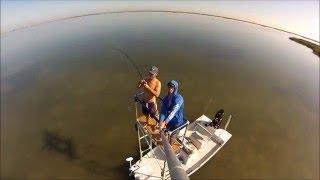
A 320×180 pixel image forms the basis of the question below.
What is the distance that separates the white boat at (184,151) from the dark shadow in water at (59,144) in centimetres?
466

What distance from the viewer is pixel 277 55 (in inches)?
1172

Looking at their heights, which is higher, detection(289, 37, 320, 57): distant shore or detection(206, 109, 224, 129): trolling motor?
detection(289, 37, 320, 57): distant shore

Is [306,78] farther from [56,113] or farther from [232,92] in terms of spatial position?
[56,113]

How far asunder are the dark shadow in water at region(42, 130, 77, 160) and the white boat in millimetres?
4659

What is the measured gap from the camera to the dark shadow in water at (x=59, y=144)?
15.5m

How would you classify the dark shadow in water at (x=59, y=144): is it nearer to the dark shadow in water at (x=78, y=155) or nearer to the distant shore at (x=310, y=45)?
the dark shadow in water at (x=78, y=155)

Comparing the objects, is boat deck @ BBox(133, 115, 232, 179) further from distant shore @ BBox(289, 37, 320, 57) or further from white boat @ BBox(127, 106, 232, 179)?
distant shore @ BBox(289, 37, 320, 57)

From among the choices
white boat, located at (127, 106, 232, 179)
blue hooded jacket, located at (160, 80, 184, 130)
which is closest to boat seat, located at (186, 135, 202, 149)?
white boat, located at (127, 106, 232, 179)

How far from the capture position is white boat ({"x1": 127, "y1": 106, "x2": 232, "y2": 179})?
1143 cm

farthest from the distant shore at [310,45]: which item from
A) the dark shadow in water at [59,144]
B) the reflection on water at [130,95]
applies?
the dark shadow in water at [59,144]

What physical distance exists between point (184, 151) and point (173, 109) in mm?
3085

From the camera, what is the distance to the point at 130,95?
20.5 m

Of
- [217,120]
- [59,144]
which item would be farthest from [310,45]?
[59,144]

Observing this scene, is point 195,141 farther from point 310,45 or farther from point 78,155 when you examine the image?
point 310,45
